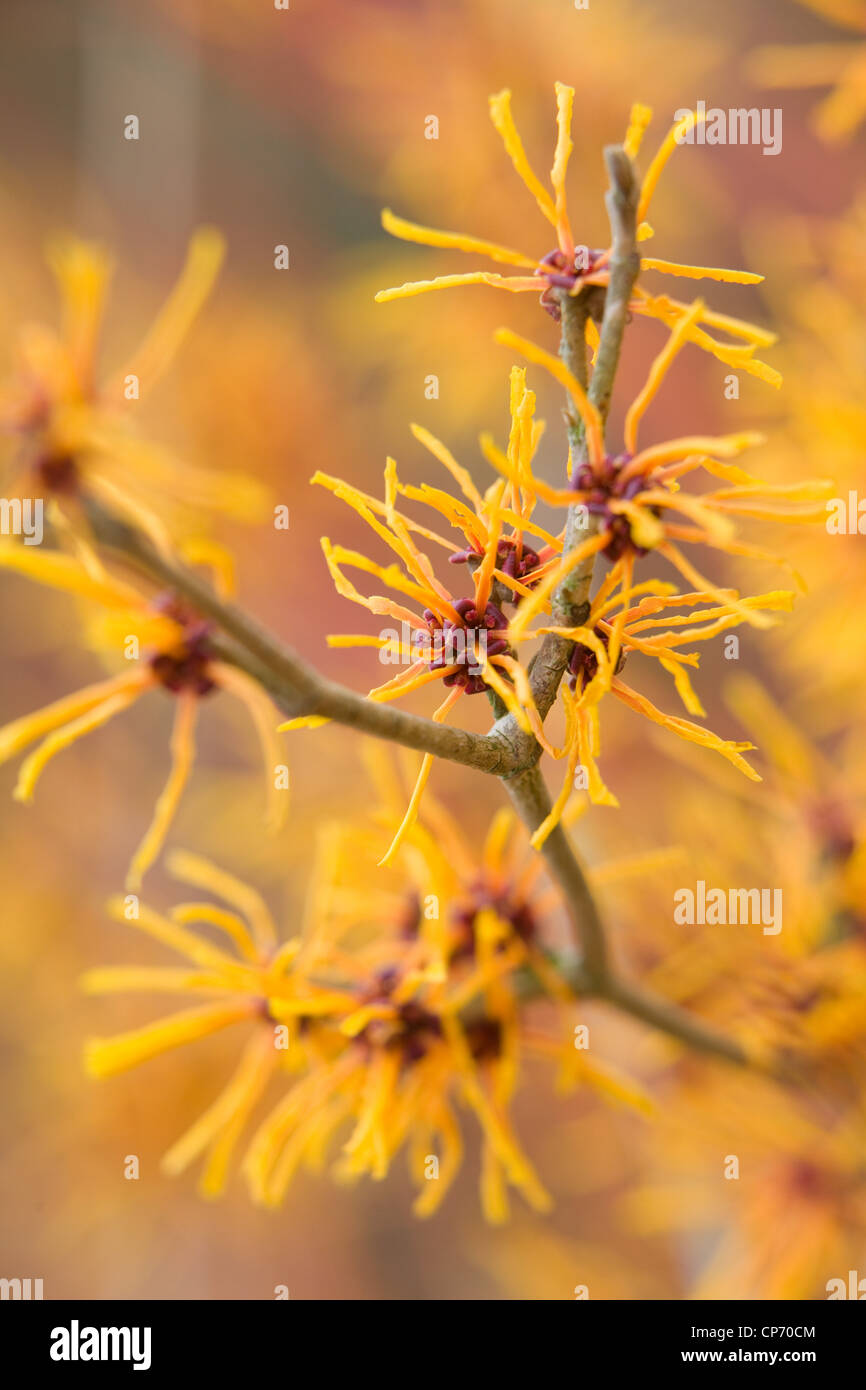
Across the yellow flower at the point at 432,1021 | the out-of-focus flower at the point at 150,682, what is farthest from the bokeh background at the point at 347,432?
the out-of-focus flower at the point at 150,682

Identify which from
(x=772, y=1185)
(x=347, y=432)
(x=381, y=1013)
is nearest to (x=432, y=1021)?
(x=381, y=1013)

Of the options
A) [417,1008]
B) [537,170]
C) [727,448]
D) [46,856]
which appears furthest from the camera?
[46,856]

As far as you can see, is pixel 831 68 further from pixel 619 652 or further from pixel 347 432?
pixel 619 652

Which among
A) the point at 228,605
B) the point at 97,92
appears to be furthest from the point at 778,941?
the point at 97,92

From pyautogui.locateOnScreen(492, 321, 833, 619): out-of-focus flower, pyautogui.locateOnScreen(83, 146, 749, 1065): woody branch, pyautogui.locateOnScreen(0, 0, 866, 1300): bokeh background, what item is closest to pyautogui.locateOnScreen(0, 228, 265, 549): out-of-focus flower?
pyautogui.locateOnScreen(83, 146, 749, 1065): woody branch

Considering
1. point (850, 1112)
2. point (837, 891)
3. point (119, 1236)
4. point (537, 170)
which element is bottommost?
point (119, 1236)

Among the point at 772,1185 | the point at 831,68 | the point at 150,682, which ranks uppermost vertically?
the point at 831,68

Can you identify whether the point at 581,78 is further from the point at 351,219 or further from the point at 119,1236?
the point at 119,1236
